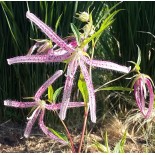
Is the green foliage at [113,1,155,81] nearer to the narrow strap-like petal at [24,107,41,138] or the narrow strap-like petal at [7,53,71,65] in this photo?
the narrow strap-like petal at [24,107,41,138]

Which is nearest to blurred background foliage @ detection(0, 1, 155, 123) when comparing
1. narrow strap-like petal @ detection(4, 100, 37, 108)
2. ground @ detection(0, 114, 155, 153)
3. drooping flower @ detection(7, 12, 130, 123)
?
ground @ detection(0, 114, 155, 153)

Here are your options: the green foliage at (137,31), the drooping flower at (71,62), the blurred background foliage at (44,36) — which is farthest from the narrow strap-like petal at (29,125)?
the green foliage at (137,31)

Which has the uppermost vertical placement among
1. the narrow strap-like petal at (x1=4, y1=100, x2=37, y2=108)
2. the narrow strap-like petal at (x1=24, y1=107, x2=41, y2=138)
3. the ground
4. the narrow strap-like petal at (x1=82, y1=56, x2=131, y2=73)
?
the narrow strap-like petal at (x1=82, y1=56, x2=131, y2=73)

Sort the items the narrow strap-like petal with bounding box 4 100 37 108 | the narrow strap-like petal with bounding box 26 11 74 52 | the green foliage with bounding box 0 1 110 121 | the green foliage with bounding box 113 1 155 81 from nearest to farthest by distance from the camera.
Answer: the narrow strap-like petal with bounding box 26 11 74 52, the narrow strap-like petal with bounding box 4 100 37 108, the green foliage with bounding box 0 1 110 121, the green foliage with bounding box 113 1 155 81

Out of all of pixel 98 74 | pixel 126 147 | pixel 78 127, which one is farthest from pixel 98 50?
pixel 126 147

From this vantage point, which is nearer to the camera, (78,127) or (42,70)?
(42,70)

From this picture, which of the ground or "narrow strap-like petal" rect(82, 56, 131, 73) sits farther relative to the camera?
the ground

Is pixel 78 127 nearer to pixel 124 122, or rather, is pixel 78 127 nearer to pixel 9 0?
pixel 124 122

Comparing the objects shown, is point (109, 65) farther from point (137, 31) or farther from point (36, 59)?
point (137, 31)

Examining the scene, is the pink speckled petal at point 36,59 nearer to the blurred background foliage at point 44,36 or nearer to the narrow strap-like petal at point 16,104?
the narrow strap-like petal at point 16,104
